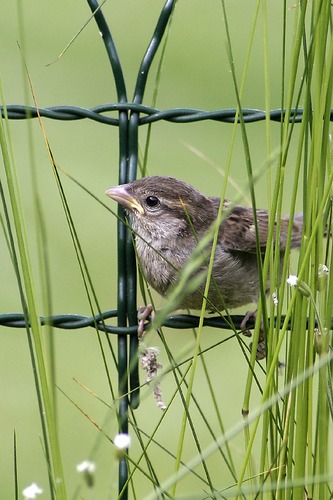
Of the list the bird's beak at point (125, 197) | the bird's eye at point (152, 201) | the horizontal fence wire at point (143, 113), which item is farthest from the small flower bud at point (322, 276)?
the bird's eye at point (152, 201)

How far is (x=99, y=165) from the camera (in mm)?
10820

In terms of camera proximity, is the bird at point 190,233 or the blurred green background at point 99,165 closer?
the bird at point 190,233

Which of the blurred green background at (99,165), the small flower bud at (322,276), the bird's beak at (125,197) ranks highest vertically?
the blurred green background at (99,165)

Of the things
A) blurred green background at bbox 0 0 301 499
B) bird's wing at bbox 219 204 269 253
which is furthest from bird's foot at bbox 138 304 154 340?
blurred green background at bbox 0 0 301 499

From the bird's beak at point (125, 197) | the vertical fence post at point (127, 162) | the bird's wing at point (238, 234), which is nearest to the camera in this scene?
the vertical fence post at point (127, 162)

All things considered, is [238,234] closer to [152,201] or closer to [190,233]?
[190,233]

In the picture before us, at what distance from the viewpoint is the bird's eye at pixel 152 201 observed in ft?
14.9

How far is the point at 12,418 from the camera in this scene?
741cm

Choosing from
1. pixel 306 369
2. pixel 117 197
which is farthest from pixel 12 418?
pixel 306 369

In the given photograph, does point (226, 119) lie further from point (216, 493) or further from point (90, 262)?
point (90, 262)

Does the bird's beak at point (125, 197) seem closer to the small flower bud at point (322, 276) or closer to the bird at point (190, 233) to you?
the bird at point (190, 233)

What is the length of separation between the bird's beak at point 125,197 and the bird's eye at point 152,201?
1.4 inches

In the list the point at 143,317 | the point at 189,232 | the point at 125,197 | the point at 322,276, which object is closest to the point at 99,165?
the point at 189,232

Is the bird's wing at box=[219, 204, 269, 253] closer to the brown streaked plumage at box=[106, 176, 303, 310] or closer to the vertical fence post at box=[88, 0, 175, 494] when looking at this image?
the brown streaked plumage at box=[106, 176, 303, 310]
